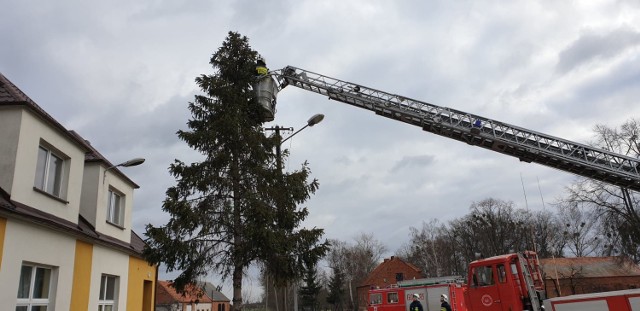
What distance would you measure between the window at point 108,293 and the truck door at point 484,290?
1142 cm

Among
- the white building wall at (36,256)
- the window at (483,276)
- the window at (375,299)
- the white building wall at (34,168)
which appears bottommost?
the window at (375,299)

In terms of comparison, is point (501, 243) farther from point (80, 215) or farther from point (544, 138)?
point (80, 215)

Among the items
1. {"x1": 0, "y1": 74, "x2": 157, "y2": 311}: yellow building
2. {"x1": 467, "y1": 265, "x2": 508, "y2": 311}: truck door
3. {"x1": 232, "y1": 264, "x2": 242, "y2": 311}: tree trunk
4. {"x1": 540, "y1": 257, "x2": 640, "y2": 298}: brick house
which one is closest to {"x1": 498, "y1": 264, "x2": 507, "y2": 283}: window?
{"x1": 467, "y1": 265, "x2": 508, "y2": 311}: truck door

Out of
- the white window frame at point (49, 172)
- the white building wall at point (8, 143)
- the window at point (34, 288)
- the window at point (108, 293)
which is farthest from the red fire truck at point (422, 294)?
the white building wall at point (8, 143)

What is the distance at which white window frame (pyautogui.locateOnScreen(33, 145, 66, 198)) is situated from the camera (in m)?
10.7

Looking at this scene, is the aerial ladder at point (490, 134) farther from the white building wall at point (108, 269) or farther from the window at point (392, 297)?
the window at point (392, 297)

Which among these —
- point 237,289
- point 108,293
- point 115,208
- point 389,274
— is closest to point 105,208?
point 115,208

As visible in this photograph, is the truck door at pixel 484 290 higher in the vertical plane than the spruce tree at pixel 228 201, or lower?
lower

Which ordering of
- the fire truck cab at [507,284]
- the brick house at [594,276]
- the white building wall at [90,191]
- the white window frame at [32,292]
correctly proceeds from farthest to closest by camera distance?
1. the brick house at [594,276]
2. the white building wall at [90,191]
3. the fire truck cab at [507,284]
4. the white window frame at [32,292]

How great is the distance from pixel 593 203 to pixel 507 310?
26.0 meters

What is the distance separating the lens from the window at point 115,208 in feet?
51.3

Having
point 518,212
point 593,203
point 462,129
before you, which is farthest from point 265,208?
point 518,212

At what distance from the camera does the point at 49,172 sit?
36.3 ft

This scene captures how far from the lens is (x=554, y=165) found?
16.4m
